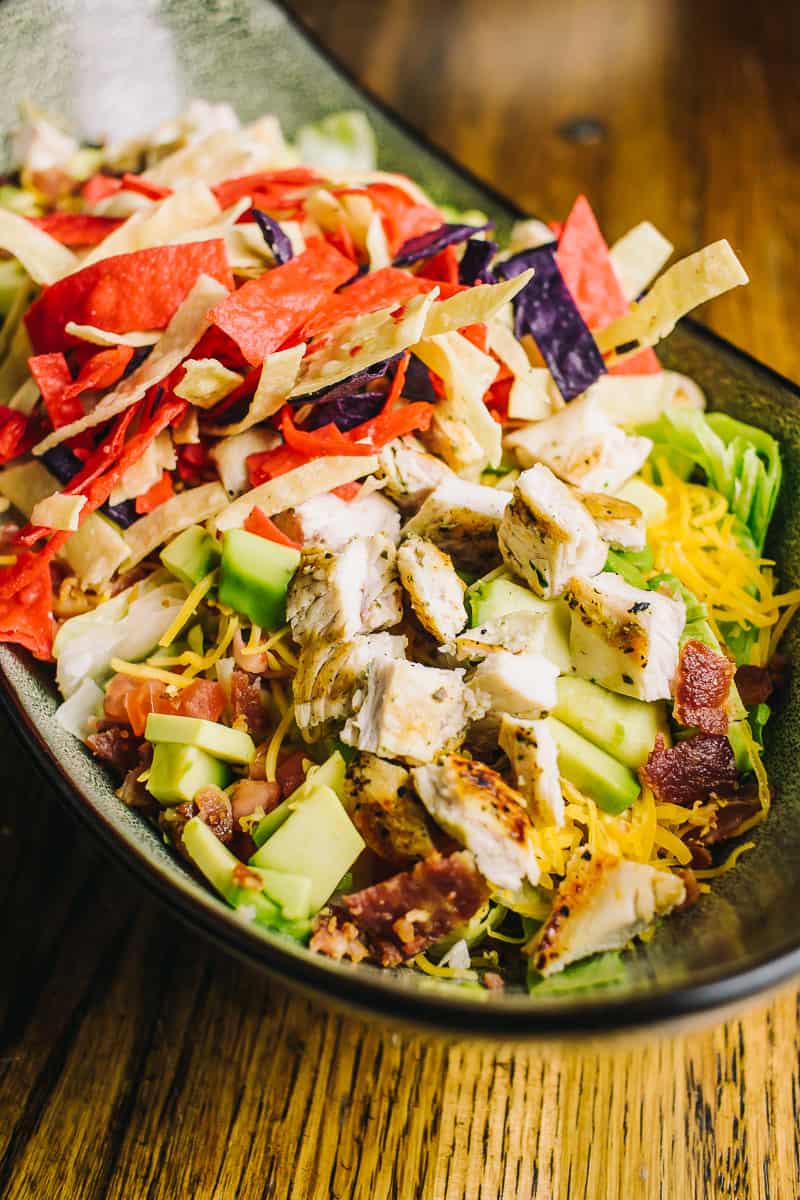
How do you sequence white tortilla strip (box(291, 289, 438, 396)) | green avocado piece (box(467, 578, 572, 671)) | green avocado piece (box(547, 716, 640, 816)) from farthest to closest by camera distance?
white tortilla strip (box(291, 289, 438, 396)), green avocado piece (box(467, 578, 572, 671)), green avocado piece (box(547, 716, 640, 816))

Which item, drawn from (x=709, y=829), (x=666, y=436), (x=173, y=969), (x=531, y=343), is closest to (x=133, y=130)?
(x=531, y=343)

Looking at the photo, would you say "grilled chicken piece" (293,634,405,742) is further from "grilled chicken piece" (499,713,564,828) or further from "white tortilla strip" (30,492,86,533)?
"white tortilla strip" (30,492,86,533)

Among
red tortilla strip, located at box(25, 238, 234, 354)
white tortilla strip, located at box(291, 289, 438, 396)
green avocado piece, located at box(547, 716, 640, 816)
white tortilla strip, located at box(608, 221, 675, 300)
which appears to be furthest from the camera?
white tortilla strip, located at box(608, 221, 675, 300)

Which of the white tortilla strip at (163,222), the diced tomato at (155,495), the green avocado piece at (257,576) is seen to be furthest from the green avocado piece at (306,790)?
the white tortilla strip at (163,222)

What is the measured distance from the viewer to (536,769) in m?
1.86

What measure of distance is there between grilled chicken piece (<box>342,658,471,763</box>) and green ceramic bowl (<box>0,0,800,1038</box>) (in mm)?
374

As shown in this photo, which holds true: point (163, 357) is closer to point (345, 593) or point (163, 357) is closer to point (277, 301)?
point (277, 301)

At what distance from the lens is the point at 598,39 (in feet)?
17.5

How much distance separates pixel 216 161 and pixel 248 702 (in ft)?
5.54

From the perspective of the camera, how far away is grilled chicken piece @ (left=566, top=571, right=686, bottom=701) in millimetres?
1999

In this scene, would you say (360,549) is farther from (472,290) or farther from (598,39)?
(598,39)

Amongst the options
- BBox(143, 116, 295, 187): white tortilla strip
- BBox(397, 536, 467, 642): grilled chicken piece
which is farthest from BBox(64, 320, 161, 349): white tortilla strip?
BBox(397, 536, 467, 642): grilled chicken piece

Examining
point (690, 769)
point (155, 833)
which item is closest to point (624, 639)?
point (690, 769)

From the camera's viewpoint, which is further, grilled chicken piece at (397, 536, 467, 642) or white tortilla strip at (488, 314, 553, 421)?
white tortilla strip at (488, 314, 553, 421)
